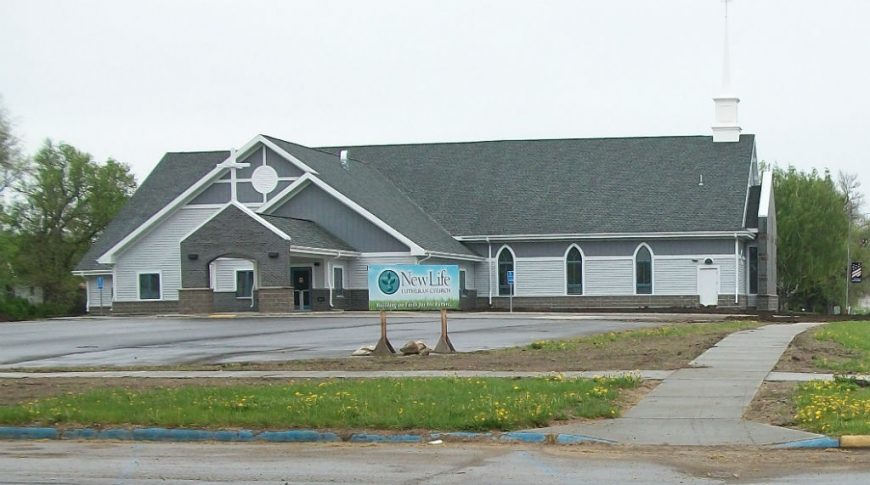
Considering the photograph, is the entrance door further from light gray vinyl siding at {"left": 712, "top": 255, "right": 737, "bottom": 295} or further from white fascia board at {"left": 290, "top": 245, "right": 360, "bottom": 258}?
light gray vinyl siding at {"left": 712, "top": 255, "right": 737, "bottom": 295}

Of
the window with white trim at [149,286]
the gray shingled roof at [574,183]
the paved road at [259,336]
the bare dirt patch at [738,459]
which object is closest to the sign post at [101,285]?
the window with white trim at [149,286]

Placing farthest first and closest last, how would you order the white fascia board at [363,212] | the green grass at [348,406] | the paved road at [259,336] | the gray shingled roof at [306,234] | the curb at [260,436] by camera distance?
the white fascia board at [363,212], the gray shingled roof at [306,234], the paved road at [259,336], the green grass at [348,406], the curb at [260,436]

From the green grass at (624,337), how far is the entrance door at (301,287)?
816 inches

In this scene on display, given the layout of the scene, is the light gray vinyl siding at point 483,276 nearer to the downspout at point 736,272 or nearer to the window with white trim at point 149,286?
the downspout at point 736,272

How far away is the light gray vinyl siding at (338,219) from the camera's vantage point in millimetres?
49688

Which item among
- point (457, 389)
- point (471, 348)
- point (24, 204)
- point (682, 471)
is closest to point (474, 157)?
point (24, 204)

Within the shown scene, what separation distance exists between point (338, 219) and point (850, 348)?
29611mm

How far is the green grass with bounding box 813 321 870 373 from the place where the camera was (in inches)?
758

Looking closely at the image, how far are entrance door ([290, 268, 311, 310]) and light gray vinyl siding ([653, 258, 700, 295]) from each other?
16189 mm

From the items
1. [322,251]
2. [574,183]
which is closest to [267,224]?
[322,251]

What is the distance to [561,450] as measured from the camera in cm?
1244

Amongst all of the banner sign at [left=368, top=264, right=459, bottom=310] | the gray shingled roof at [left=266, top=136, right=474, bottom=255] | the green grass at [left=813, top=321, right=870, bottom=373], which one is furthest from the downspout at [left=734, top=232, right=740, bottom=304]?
the banner sign at [left=368, top=264, right=459, bottom=310]

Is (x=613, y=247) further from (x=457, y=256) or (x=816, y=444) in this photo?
(x=816, y=444)

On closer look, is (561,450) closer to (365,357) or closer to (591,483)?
(591,483)
